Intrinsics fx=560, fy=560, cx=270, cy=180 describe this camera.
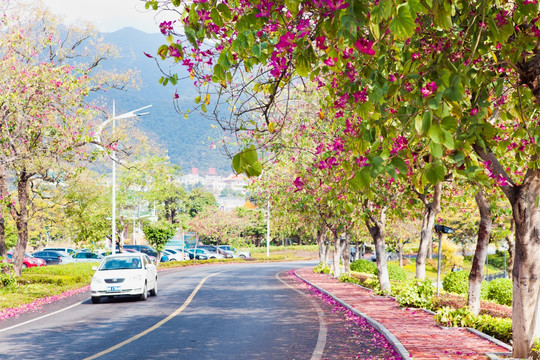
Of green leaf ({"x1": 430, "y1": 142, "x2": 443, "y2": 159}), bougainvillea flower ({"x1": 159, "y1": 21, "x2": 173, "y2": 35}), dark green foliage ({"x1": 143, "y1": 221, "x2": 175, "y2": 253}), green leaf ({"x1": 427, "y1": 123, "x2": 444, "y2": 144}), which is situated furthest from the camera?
dark green foliage ({"x1": 143, "y1": 221, "x2": 175, "y2": 253})

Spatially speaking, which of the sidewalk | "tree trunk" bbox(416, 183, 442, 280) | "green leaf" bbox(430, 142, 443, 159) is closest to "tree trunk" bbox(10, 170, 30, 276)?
the sidewalk

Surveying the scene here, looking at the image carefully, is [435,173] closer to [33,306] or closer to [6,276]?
[33,306]

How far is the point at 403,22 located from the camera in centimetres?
336

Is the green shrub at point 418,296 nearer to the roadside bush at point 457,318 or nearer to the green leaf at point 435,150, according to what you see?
the roadside bush at point 457,318

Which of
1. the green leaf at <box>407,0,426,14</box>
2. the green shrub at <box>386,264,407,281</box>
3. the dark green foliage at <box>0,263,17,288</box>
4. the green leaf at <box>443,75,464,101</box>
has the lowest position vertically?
the green shrub at <box>386,264,407,281</box>

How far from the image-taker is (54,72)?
17766 millimetres

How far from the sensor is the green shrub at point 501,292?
1978 centimetres

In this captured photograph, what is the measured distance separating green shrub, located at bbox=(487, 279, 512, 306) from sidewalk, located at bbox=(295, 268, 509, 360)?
5.43 m

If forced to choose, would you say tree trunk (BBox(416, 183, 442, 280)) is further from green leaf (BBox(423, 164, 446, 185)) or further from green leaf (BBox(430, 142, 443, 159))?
green leaf (BBox(430, 142, 443, 159))

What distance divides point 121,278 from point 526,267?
44.1ft

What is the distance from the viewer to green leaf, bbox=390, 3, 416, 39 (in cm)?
333

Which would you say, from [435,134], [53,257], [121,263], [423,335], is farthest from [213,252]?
[435,134]

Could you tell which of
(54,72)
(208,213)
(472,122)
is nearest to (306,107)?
(54,72)

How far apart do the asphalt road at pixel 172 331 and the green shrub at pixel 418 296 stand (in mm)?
2478
